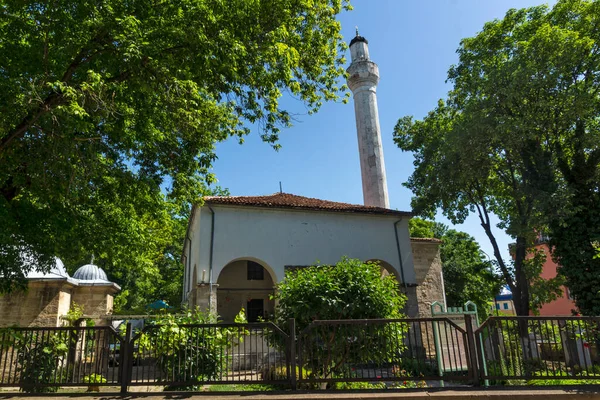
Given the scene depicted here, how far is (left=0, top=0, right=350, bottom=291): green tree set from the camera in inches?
241

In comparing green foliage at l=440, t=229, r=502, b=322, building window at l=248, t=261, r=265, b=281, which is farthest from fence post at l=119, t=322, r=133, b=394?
green foliage at l=440, t=229, r=502, b=322

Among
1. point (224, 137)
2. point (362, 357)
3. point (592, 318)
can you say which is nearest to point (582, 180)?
point (592, 318)

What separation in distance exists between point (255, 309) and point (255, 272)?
5.83 feet

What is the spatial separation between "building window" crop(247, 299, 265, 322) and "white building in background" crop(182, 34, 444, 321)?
0.15 feet

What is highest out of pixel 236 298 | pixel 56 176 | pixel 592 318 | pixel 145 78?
pixel 145 78

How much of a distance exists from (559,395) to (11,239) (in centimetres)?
939

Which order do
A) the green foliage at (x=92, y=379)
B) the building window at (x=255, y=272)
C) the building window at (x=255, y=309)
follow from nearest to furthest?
the green foliage at (x=92, y=379)
the building window at (x=255, y=309)
the building window at (x=255, y=272)

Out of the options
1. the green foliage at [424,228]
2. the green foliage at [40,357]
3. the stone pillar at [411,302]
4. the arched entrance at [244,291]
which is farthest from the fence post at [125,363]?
the green foliage at [424,228]

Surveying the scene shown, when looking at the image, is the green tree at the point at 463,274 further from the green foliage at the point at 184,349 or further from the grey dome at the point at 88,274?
the green foliage at the point at 184,349

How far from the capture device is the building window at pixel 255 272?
18.9m

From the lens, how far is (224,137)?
9.00m

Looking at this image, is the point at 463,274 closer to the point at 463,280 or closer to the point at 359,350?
the point at 463,280

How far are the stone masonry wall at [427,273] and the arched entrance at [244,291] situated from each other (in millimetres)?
6739

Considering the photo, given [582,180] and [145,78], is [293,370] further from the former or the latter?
[582,180]
